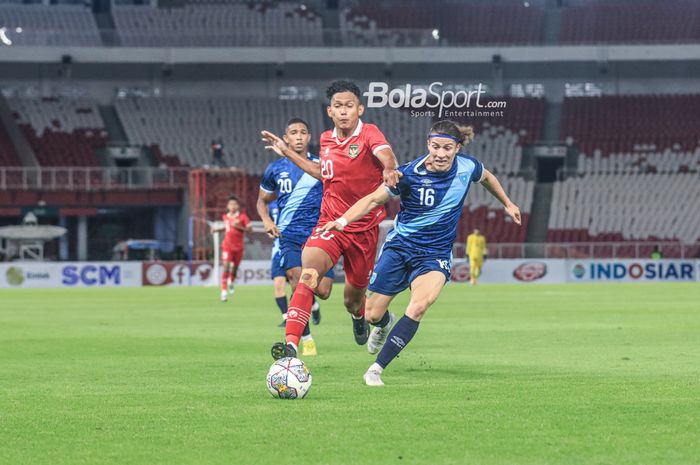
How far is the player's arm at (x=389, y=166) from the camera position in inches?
435

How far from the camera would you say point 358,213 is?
11.3 m

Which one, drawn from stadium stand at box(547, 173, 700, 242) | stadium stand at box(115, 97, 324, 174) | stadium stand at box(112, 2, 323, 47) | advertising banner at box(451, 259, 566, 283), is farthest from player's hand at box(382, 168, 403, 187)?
stadium stand at box(112, 2, 323, 47)

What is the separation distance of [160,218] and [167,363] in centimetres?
5113

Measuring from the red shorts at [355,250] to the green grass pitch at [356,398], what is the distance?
96 centimetres

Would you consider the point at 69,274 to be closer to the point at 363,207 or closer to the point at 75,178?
the point at 75,178

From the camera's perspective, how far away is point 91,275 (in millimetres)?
50844

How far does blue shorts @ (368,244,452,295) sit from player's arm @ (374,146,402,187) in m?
0.79

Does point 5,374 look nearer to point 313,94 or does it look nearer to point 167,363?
point 167,363

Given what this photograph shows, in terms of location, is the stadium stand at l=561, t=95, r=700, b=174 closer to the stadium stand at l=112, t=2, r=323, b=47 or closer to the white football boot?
the stadium stand at l=112, t=2, r=323, b=47

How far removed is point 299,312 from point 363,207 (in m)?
1.15

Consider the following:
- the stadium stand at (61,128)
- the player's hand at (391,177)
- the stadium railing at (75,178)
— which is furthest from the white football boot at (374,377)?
the stadium stand at (61,128)

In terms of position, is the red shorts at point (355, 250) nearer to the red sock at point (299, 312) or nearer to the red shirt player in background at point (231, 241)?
the red sock at point (299, 312)

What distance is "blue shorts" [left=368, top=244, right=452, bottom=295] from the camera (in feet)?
38.3

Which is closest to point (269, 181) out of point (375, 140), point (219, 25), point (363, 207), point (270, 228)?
point (270, 228)
